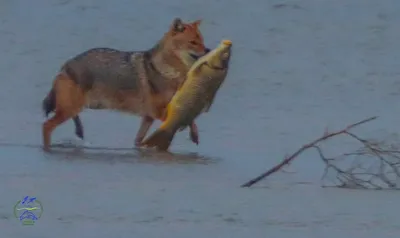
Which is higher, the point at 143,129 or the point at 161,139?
the point at 161,139

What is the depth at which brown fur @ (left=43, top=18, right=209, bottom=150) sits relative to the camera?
1169 cm

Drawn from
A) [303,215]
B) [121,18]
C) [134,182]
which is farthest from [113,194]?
[121,18]

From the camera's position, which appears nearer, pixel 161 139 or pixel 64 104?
Result: pixel 161 139

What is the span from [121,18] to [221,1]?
4.95 feet

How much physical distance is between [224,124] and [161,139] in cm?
207

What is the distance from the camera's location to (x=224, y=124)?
526 inches

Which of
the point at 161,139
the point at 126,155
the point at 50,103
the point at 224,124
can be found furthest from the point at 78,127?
the point at 224,124

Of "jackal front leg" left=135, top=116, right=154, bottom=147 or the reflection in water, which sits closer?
the reflection in water

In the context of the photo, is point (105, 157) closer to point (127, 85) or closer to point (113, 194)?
point (127, 85)

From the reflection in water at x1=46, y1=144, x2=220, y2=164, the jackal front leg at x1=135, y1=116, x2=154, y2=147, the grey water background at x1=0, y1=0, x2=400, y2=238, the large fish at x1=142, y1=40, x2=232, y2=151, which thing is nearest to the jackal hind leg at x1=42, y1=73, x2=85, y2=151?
the reflection in water at x1=46, y1=144, x2=220, y2=164

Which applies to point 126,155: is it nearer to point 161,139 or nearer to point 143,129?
point 161,139

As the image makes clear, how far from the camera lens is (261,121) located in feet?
44.1

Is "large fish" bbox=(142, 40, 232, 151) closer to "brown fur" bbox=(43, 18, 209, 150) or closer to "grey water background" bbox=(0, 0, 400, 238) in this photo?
"grey water background" bbox=(0, 0, 400, 238)

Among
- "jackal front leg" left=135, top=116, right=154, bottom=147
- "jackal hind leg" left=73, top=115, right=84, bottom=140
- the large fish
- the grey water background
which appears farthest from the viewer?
"jackal hind leg" left=73, top=115, right=84, bottom=140
